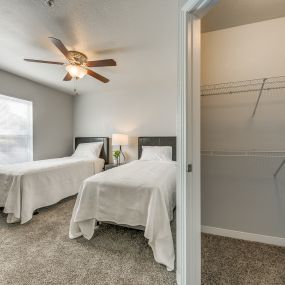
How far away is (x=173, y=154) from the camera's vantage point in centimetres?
355

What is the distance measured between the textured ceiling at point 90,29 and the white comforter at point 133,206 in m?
1.74

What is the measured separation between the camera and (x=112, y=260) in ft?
5.33

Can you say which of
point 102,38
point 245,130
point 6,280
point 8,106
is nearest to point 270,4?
point 245,130

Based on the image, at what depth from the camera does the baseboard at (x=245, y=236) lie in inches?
70.5

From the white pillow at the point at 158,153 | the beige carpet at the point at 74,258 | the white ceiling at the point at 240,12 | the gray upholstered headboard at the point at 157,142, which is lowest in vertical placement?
the beige carpet at the point at 74,258

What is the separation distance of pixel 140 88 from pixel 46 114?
2304 mm

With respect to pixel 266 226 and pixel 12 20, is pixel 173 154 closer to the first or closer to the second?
pixel 266 226

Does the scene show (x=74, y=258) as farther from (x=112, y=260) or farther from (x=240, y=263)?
(x=240, y=263)

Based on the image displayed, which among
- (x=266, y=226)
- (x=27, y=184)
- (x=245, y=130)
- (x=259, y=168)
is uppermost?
(x=245, y=130)

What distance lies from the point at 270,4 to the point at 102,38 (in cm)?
180

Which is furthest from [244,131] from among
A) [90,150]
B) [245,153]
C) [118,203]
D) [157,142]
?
[90,150]

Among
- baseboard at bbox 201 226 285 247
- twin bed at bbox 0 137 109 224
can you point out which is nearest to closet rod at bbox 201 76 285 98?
baseboard at bbox 201 226 285 247

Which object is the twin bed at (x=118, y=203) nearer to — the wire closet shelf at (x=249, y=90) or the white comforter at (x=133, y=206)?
the white comforter at (x=133, y=206)

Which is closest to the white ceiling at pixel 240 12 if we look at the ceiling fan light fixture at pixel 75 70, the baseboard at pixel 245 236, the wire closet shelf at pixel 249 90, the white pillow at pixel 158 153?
the wire closet shelf at pixel 249 90
